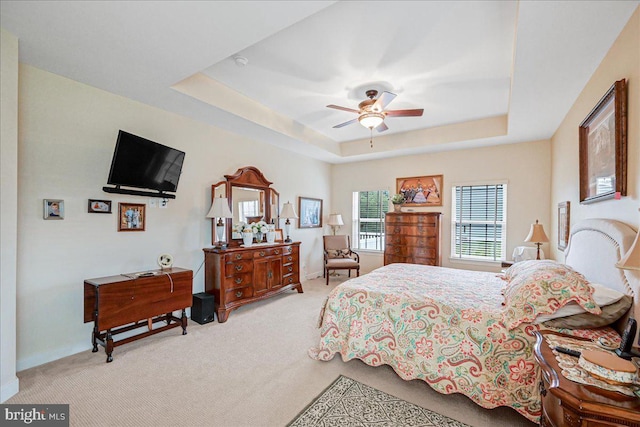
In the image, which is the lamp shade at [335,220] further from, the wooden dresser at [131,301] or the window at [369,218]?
the wooden dresser at [131,301]

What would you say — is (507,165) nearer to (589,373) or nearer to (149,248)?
(589,373)

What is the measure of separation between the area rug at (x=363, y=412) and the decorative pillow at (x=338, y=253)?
3880 mm

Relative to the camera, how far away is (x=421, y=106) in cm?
405

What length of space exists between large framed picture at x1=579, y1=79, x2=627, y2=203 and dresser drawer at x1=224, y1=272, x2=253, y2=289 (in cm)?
398

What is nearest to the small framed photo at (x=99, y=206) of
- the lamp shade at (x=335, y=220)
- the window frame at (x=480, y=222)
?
the lamp shade at (x=335, y=220)

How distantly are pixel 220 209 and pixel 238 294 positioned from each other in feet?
4.08

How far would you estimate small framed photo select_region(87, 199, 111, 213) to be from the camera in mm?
2984

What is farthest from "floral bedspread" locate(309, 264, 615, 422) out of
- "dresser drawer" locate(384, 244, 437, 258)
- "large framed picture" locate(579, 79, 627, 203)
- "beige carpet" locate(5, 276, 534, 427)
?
"dresser drawer" locate(384, 244, 437, 258)


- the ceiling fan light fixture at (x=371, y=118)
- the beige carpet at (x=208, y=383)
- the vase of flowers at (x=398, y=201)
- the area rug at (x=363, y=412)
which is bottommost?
the beige carpet at (x=208, y=383)

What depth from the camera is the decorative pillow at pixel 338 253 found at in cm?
613

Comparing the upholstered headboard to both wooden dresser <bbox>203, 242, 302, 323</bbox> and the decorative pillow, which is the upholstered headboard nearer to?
wooden dresser <bbox>203, 242, 302, 323</bbox>

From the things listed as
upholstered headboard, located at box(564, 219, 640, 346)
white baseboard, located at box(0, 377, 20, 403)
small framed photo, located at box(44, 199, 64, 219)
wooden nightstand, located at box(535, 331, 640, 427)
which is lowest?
white baseboard, located at box(0, 377, 20, 403)

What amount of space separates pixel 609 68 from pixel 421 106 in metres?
2.06

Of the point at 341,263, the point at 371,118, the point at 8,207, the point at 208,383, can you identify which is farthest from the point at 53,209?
the point at 341,263
